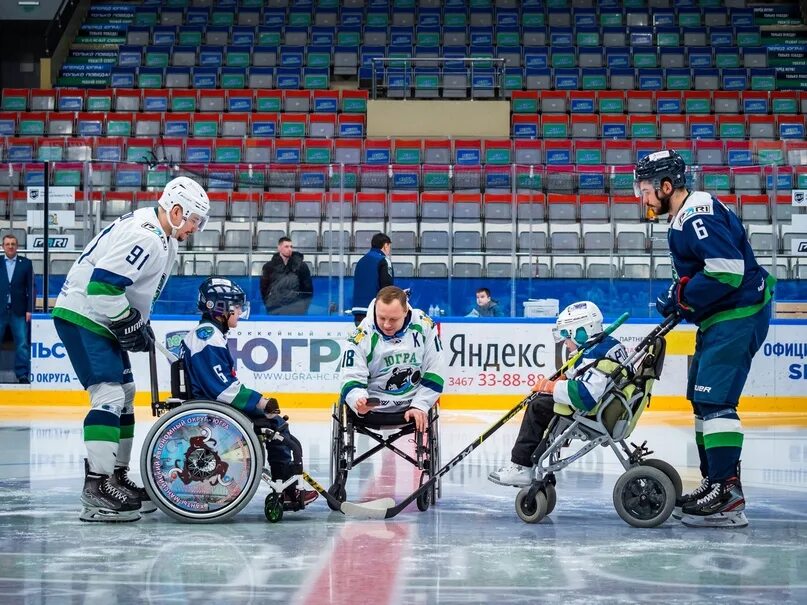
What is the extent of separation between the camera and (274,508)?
5.54 m

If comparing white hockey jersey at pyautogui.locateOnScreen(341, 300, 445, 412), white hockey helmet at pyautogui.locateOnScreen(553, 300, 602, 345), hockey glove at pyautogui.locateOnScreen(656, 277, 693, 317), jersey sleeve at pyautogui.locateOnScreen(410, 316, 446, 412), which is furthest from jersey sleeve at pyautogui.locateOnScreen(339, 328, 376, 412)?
hockey glove at pyautogui.locateOnScreen(656, 277, 693, 317)

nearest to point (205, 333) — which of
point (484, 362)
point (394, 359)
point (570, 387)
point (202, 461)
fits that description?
point (202, 461)

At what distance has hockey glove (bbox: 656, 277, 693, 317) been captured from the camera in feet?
17.9

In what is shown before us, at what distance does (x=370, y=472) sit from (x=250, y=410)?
2170 mm

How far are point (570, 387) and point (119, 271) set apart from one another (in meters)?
2.07

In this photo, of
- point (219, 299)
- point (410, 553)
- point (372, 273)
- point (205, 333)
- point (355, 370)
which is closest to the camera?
point (410, 553)

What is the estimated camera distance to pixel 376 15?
22.5 m

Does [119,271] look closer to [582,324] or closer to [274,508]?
[274,508]

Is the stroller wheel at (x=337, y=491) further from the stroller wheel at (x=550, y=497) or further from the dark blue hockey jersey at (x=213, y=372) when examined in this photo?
the stroller wheel at (x=550, y=497)

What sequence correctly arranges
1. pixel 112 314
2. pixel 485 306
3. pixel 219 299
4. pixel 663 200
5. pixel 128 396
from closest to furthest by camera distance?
pixel 112 314 → pixel 219 299 → pixel 663 200 → pixel 128 396 → pixel 485 306

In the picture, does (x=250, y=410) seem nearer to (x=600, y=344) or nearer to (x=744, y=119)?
(x=600, y=344)

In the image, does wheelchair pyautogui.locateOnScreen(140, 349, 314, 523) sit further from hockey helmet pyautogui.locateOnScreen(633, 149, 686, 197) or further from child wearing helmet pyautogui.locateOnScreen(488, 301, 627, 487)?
hockey helmet pyautogui.locateOnScreen(633, 149, 686, 197)

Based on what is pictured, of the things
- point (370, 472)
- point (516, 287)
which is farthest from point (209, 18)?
point (370, 472)

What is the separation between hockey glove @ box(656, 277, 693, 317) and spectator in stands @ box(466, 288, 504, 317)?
6579mm
